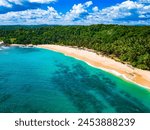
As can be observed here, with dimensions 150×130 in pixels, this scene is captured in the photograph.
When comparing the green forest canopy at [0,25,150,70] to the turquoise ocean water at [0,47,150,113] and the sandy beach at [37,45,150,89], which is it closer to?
the sandy beach at [37,45,150,89]

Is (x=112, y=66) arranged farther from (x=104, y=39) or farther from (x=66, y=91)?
(x=104, y=39)

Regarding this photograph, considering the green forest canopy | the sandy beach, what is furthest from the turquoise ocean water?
the green forest canopy

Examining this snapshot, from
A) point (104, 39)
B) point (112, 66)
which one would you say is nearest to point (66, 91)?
point (112, 66)

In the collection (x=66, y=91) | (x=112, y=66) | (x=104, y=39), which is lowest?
(x=66, y=91)

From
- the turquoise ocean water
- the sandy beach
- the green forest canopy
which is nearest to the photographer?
the turquoise ocean water

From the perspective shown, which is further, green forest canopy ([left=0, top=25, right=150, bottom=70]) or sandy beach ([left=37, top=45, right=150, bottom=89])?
green forest canopy ([left=0, top=25, right=150, bottom=70])

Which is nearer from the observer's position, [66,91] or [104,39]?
[66,91]

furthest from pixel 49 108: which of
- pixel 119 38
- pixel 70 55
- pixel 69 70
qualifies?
pixel 119 38

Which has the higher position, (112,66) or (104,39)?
(104,39)
